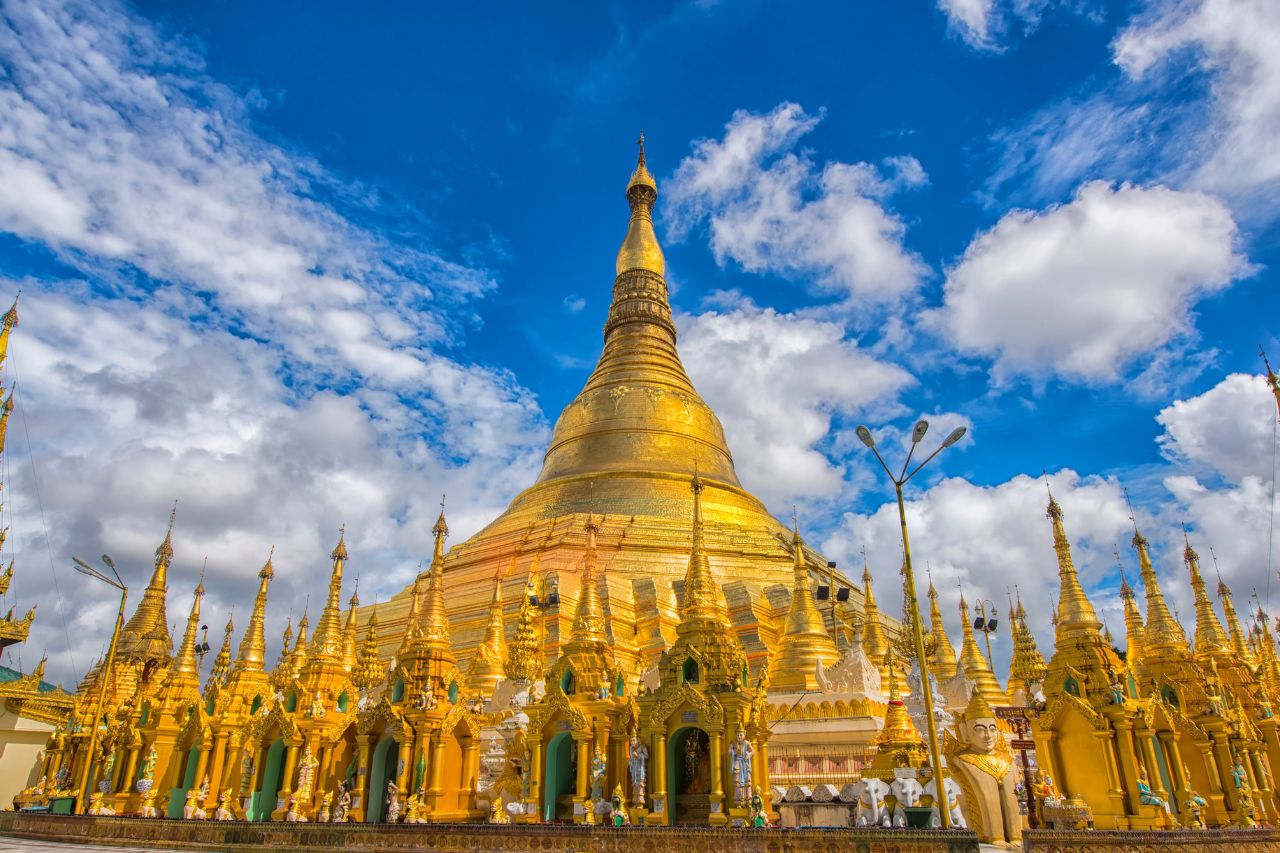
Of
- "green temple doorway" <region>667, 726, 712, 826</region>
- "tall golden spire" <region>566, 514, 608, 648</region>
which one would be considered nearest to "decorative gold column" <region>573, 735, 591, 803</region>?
"green temple doorway" <region>667, 726, 712, 826</region>

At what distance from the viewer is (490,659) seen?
1133 inches

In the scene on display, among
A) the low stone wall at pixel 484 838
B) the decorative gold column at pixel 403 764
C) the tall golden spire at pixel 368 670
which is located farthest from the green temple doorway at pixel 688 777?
the tall golden spire at pixel 368 670

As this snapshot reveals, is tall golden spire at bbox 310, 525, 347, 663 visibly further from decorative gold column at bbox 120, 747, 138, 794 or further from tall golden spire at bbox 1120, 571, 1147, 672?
tall golden spire at bbox 1120, 571, 1147, 672

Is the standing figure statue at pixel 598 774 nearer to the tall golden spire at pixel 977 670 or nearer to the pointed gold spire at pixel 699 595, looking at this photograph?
the pointed gold spire at pixel 699 595

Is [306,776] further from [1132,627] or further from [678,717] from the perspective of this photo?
[1132,627]

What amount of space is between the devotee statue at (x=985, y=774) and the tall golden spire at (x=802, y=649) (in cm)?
695

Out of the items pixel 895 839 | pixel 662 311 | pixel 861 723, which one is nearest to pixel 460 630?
pixel 861 723

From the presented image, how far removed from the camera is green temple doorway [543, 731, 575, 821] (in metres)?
20.6

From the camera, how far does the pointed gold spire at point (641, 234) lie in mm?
58438

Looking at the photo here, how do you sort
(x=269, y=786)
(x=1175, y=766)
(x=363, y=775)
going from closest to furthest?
1. (x=1175, y=766)
2. (x=363, y=775)
3. (x=269, y=786)

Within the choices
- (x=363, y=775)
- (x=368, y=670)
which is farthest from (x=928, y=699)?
(x=368, y=670)

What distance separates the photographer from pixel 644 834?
13812 millimetres

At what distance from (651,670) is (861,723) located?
8.29 meters

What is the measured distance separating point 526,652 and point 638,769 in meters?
9.37
